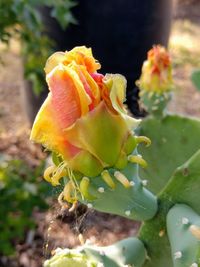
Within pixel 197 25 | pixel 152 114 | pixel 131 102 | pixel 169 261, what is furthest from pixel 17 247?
pixel 197 25

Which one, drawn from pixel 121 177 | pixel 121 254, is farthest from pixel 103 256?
pixel 121 177

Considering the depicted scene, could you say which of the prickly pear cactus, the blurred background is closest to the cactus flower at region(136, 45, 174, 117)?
the blurred background

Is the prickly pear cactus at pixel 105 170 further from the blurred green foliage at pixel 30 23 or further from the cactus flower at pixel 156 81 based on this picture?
the blurred green foliage at pixel 30 23

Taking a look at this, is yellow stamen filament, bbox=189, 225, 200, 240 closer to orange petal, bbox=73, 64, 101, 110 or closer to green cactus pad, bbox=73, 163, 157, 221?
green cactus pad, bbox=73, 163, 157, 221

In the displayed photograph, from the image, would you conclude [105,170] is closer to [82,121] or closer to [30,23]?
[82,121]

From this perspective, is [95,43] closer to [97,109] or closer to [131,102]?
[131,102]
